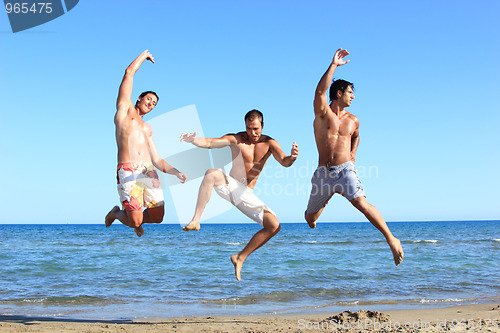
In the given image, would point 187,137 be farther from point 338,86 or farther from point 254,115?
point 338,86

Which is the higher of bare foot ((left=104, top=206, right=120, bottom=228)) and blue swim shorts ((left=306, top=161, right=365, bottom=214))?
blue swim shorts ((left=306, top=161, right=365, bottom=214))

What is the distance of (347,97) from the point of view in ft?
22.0

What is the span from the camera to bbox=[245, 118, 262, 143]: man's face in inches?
257

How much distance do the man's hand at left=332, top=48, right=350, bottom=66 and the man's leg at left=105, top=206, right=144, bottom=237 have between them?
3.50m

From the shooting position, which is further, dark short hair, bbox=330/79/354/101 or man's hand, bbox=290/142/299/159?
dark short hair, bbox=330/79/354/101

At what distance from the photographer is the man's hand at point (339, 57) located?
6.19 m

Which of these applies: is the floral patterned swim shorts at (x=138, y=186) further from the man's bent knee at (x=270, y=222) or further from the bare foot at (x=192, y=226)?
the man's bent knee at (x=270, y=222)

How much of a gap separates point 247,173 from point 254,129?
64 cm

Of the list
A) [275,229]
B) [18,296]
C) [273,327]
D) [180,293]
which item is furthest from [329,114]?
[18,296]

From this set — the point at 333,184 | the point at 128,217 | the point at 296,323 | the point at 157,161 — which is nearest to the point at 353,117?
the point at 333,184

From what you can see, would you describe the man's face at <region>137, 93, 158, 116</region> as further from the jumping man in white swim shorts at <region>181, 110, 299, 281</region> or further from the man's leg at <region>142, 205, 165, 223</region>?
the man's leg at <region>142, 205, 165, 223</region>

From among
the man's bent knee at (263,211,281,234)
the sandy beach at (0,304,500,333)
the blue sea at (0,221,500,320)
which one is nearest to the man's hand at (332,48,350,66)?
the man's bent knee at (263,211,281,234)

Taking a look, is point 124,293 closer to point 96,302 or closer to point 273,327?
point 96,302

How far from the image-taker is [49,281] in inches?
623
